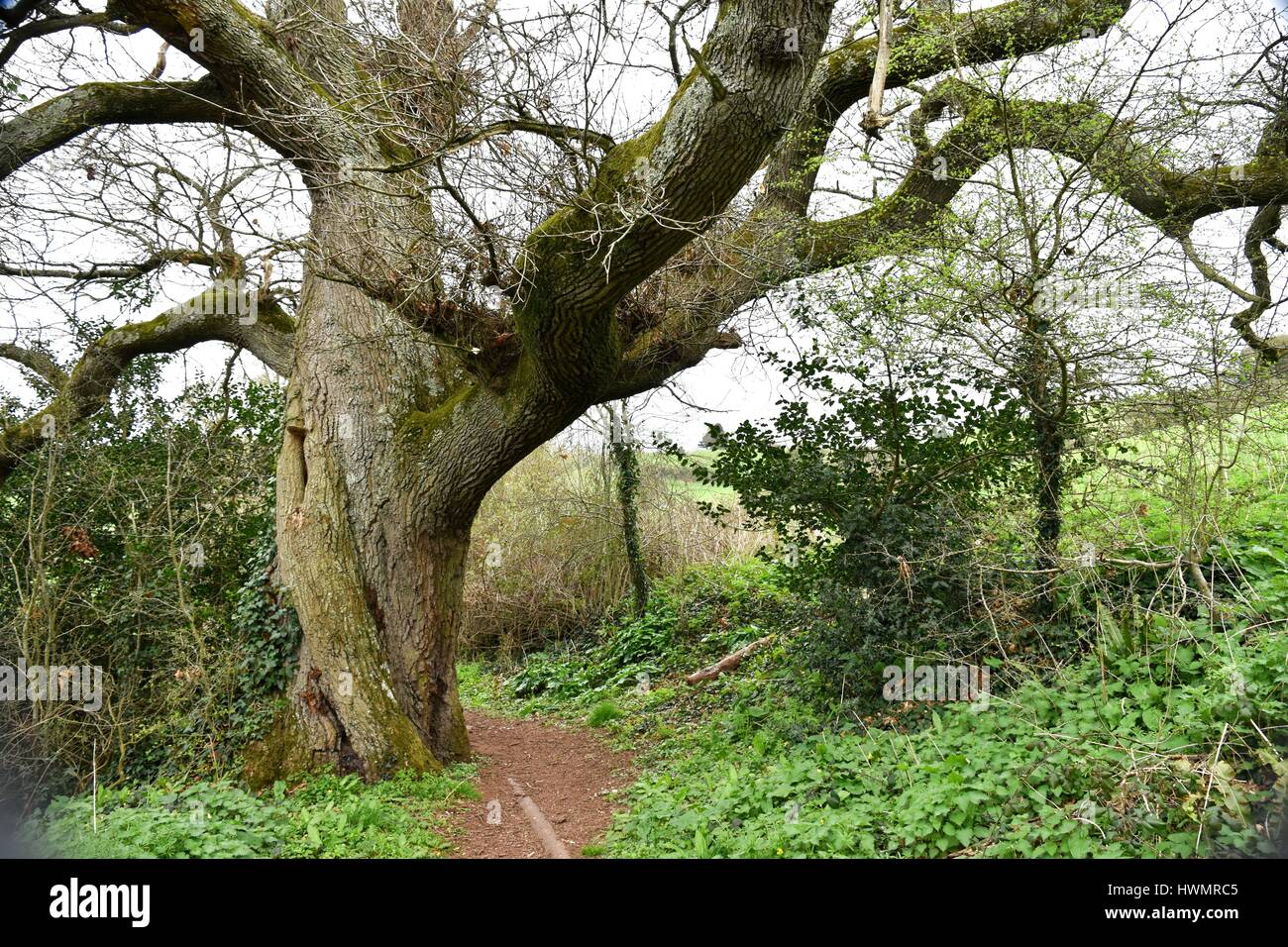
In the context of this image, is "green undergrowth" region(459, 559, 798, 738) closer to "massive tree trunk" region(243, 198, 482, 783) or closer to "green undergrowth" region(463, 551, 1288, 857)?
"green undergrowth" region(463, 551, 1288, 857)

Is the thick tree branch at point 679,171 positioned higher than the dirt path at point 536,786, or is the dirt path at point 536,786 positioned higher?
the thick tree branch at point 679,171

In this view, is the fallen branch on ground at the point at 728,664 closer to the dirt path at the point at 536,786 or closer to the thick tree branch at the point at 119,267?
the dirt path at the point at 536,786

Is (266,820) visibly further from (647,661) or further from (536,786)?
(647,661)

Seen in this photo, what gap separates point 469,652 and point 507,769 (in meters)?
6.91

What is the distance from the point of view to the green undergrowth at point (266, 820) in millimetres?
4746

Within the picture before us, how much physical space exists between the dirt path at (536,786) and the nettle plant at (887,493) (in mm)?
2318

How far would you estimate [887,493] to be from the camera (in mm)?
7359

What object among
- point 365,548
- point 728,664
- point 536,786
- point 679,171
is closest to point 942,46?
point 679,171

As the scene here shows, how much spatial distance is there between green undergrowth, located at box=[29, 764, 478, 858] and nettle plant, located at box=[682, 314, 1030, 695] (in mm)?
3417

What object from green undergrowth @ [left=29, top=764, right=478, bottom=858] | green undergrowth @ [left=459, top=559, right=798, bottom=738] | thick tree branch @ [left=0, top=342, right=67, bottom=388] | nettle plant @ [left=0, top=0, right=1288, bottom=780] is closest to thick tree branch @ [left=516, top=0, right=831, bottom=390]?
nettle plant @ [left=0, top=0, right=1288, bottom=780]

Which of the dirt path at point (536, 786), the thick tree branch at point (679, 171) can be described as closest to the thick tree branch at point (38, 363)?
the thick tree branch at point (679, 171)

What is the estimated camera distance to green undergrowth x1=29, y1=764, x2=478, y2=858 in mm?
4746

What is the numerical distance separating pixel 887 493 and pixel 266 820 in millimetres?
5280
